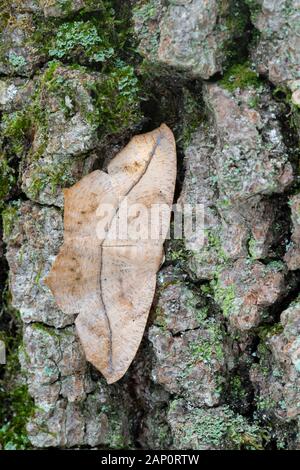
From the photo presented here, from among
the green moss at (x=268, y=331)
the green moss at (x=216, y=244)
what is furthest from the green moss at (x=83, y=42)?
the green moss at (x=268, y=331)

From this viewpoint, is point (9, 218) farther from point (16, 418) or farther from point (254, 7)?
point (254, 7)

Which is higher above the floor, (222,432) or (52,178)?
(52,178)

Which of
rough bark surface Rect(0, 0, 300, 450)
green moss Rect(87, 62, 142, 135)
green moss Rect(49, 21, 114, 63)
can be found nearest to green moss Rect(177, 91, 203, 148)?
rough bark surface Rect(0, 0, 300, 450)

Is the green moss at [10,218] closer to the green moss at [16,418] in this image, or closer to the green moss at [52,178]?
the green moss at [52,178]

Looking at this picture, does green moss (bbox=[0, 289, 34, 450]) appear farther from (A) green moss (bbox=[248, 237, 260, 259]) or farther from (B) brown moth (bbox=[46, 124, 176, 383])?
(A) green moss (bbox=[248, 237, 260, 259])

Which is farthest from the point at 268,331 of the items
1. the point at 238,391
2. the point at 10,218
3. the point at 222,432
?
the point at 10,218
